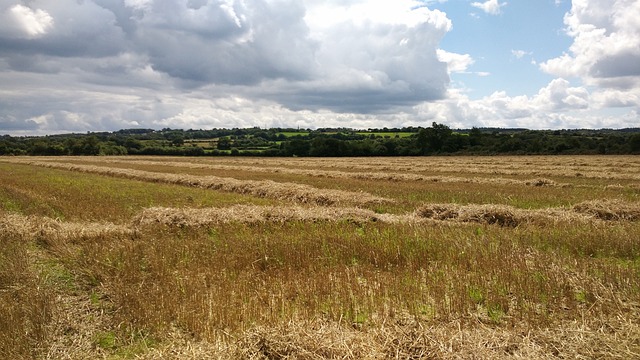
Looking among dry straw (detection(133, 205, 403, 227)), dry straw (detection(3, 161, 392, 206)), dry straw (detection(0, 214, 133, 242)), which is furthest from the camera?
dry straw (detection(3, 161, 392, 206))

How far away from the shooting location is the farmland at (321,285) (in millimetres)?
5129

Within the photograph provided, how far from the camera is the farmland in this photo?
16.8ft

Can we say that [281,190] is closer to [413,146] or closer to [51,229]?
[51,229]

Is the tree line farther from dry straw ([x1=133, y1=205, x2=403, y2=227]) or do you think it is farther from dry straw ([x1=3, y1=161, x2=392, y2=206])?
dry straw ([x1=133, y1=205, x2=403, y2=227])

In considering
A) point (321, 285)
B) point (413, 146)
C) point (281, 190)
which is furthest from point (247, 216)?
point (413, 146)

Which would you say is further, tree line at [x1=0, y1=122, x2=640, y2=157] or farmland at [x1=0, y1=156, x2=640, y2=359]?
tree line at [x1=0, y1=122, x2=640, y2=157]

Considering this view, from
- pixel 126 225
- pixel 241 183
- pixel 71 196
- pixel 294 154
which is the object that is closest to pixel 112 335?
pixel 126 225

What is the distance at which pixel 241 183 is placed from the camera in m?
27.5

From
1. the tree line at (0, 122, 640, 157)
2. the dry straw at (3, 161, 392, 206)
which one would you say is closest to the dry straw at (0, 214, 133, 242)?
the dry straw at (3, 161, 392, 206)

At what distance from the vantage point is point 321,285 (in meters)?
7.46

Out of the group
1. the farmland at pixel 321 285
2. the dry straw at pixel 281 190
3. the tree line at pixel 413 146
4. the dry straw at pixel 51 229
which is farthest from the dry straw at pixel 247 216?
the tree line at pixel 413 146

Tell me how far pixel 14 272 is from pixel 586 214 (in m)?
16.7

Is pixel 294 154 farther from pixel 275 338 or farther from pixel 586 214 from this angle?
pixel 275 338

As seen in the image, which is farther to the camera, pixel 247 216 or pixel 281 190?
pixel 281 190
